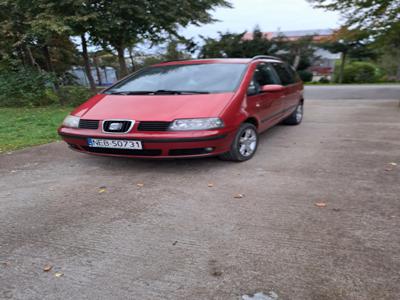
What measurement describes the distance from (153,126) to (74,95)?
965 cm

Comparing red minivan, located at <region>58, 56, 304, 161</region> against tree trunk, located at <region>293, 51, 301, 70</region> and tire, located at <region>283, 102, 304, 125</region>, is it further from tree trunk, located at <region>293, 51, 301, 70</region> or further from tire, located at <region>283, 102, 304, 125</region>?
tree trunk, located at <region>293, 51, 301, 70</region>

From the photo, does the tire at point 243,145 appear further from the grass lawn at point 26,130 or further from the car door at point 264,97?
the grass lawn at point 26,130

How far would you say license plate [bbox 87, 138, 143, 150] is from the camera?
3.71 metres

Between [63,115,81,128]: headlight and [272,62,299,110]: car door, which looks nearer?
[63,115,81,128]: headlight

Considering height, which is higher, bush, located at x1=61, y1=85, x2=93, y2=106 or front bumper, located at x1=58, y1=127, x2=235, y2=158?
front bumper, located at x1=58, y1=127, x2=235, y2=158

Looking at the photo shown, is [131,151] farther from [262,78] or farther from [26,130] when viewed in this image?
[26,130]

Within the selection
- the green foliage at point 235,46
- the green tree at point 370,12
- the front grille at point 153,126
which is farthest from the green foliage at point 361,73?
the front grille at point 153,126

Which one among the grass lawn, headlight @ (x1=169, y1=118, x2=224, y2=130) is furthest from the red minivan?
the grass lawn

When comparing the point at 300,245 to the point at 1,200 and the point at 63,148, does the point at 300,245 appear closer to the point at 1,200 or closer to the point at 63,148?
the point at 1,200

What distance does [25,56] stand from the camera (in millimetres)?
14750

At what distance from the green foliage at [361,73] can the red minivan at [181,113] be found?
28.3m

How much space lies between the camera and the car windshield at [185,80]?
435cm

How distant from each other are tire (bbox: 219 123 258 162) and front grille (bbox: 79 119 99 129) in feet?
5.29

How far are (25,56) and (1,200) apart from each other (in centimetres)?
1365
